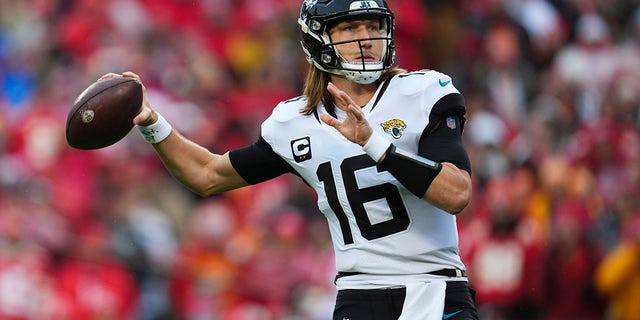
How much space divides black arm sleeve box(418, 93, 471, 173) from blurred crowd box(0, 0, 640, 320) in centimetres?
363

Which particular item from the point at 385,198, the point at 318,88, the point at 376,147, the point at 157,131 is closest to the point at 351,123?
the point at 376,147

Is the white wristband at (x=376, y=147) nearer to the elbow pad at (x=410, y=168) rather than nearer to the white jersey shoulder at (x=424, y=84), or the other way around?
the elbow pad at (x=410, y=168)

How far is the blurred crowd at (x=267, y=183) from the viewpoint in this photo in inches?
317

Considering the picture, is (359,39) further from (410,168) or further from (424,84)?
(410,168)

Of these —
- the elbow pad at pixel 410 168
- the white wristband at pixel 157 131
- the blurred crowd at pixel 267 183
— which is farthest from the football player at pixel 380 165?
the blurred crowd at pixel 267 183

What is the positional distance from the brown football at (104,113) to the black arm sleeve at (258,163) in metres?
0.41

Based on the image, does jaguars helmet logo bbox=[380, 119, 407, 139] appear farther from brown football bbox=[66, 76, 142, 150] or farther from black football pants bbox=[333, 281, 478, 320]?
brown football bbox=[66, 76, 142, 150]

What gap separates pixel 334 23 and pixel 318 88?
0.78ft

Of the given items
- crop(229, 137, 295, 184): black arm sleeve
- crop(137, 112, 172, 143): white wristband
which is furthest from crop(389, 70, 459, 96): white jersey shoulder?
crop(137, 112, 172, 143): white wristband

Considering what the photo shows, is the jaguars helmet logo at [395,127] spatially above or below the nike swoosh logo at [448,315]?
above

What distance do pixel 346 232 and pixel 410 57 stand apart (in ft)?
21.0

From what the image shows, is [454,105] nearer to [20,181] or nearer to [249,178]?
[249,178]

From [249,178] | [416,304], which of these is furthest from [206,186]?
[416,304]

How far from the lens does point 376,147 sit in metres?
4.14
